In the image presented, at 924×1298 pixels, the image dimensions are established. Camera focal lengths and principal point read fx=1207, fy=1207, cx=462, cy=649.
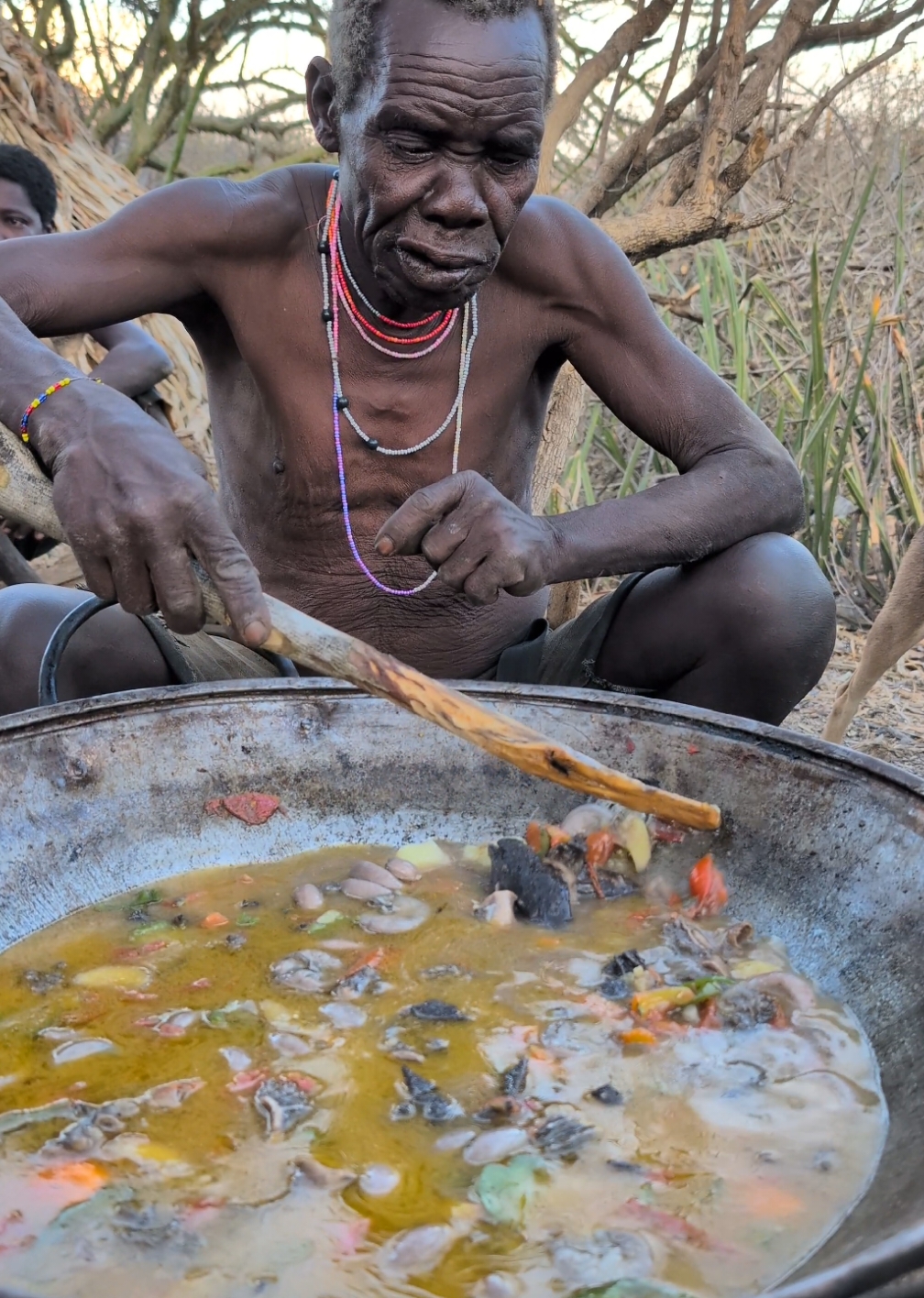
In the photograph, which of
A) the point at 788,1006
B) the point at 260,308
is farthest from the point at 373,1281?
the point at 260,308

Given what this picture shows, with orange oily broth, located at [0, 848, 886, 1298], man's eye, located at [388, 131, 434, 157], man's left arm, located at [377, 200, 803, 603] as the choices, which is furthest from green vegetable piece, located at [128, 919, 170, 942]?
man's eye, located at [388, 131, 434, 157]

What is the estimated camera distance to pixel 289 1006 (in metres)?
1.37

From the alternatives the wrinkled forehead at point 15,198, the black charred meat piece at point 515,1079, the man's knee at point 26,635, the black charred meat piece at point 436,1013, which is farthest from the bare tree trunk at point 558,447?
the black charred meat piece at point 515,1079

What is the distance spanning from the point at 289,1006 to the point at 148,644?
2.94 feet

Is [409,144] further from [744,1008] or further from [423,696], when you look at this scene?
[744,1008]

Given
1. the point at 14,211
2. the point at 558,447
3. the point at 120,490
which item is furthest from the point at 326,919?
the point at 14,211

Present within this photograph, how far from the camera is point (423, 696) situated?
4.72 feet

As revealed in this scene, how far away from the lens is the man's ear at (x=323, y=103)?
6.76 feet

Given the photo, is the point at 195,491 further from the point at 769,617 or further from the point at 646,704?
the point at 769,617

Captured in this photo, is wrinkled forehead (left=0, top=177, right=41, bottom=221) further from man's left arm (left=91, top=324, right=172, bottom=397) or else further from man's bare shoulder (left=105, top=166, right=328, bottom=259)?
man's bare shoulder (left=105, top=166, right=328, bottom=259)

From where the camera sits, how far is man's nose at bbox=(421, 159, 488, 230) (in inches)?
71.5

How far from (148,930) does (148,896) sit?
103 millimetres

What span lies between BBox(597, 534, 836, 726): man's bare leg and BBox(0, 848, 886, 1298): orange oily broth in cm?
67

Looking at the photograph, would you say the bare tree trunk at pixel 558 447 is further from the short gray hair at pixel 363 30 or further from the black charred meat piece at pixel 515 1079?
the black charred meat piece at pixel 515 1079
